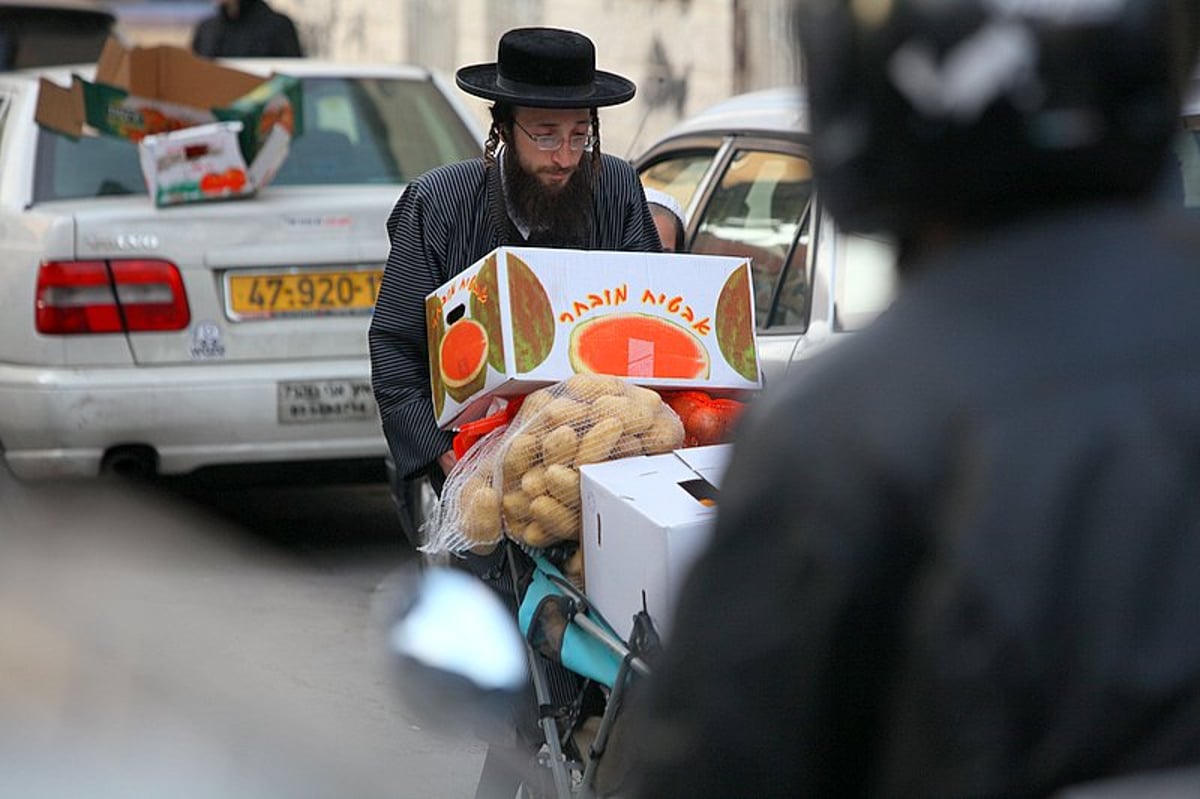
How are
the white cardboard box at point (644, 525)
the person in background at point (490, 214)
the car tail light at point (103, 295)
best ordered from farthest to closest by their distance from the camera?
the car tail light at point (103, 295) → the person in background at point (490, 214) → the white cardboard box at point (644, 525)

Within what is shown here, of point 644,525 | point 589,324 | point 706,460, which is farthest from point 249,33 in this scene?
point 644,525

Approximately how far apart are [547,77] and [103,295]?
2.99 meters

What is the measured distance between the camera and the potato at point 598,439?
11.2 feet

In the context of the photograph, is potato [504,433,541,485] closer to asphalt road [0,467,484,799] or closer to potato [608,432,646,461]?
potato [608,432,646,461]

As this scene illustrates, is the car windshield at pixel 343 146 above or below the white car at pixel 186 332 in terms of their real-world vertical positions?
above

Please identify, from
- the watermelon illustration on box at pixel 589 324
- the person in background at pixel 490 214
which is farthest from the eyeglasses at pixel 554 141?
the watermelon illustration on box at pixel 589 324

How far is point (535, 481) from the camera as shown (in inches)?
136

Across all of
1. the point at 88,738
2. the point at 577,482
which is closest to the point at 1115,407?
the point at 577,482

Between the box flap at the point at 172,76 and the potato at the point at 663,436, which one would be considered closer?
the potato at the point at 663,436

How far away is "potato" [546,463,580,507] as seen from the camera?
11.2ft

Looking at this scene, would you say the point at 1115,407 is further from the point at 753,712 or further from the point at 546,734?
the point at 546,734

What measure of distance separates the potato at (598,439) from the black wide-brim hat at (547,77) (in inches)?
32.9

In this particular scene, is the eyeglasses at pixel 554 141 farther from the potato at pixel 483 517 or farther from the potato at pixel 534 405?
the potato at pixel 483 517

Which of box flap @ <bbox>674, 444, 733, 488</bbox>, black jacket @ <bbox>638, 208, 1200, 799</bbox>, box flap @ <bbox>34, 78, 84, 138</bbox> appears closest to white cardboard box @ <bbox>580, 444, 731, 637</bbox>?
box flap @ <bbox>674, 444, 733, 488</bbox>
